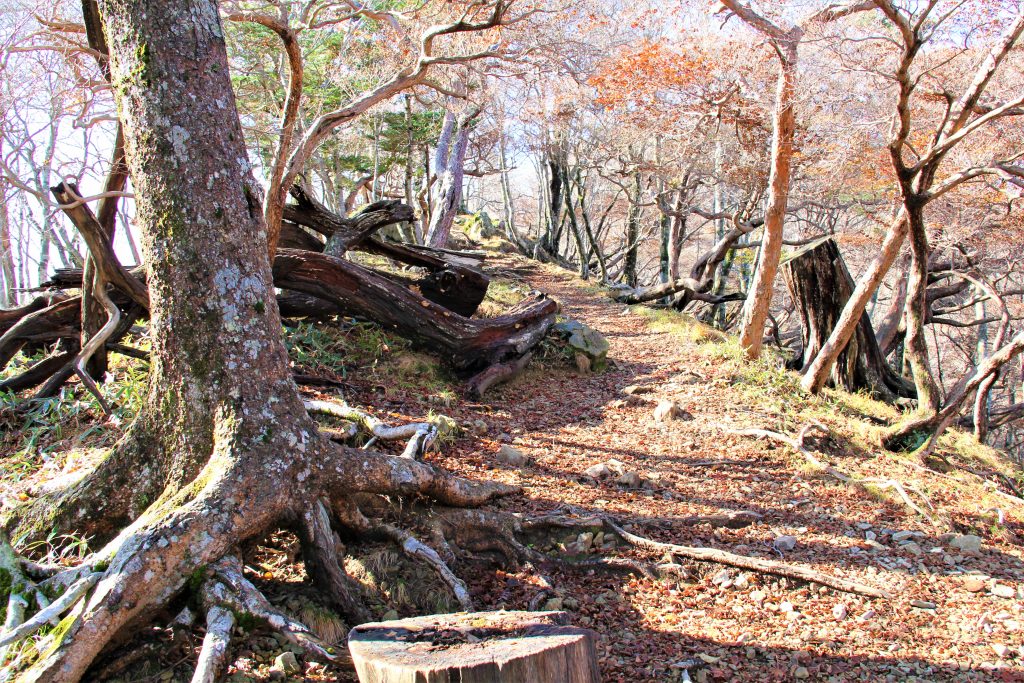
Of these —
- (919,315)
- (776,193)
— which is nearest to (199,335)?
(919,315)

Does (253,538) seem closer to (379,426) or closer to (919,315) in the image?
(379,426)

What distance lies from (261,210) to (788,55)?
700 centimetres

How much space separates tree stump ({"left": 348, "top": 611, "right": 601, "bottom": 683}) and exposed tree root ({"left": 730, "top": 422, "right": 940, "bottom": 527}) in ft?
13.1

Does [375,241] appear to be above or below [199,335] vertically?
above

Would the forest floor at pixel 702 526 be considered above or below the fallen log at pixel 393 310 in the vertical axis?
below

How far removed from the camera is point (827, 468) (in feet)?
18.9

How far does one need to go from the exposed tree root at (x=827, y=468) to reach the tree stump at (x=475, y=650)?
399 cm

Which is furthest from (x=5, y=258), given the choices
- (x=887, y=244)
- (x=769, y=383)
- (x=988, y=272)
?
(x=988, y=272)

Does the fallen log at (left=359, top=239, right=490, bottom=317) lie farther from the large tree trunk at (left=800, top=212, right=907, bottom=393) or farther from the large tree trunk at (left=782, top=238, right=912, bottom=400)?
the large tree trunk at (left=782, top=238, right=912, bottom=400)

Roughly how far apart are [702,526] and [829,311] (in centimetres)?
572

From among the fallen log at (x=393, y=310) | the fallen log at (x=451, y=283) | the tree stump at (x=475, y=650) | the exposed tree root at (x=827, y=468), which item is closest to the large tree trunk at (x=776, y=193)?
the exposed tree root at (x=827, y=468)

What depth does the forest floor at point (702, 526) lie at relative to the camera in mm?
3137

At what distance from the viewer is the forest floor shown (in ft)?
10.3

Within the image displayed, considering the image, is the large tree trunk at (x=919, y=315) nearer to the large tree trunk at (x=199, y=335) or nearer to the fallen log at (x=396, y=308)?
the fallen log at (x=396, y=308)
